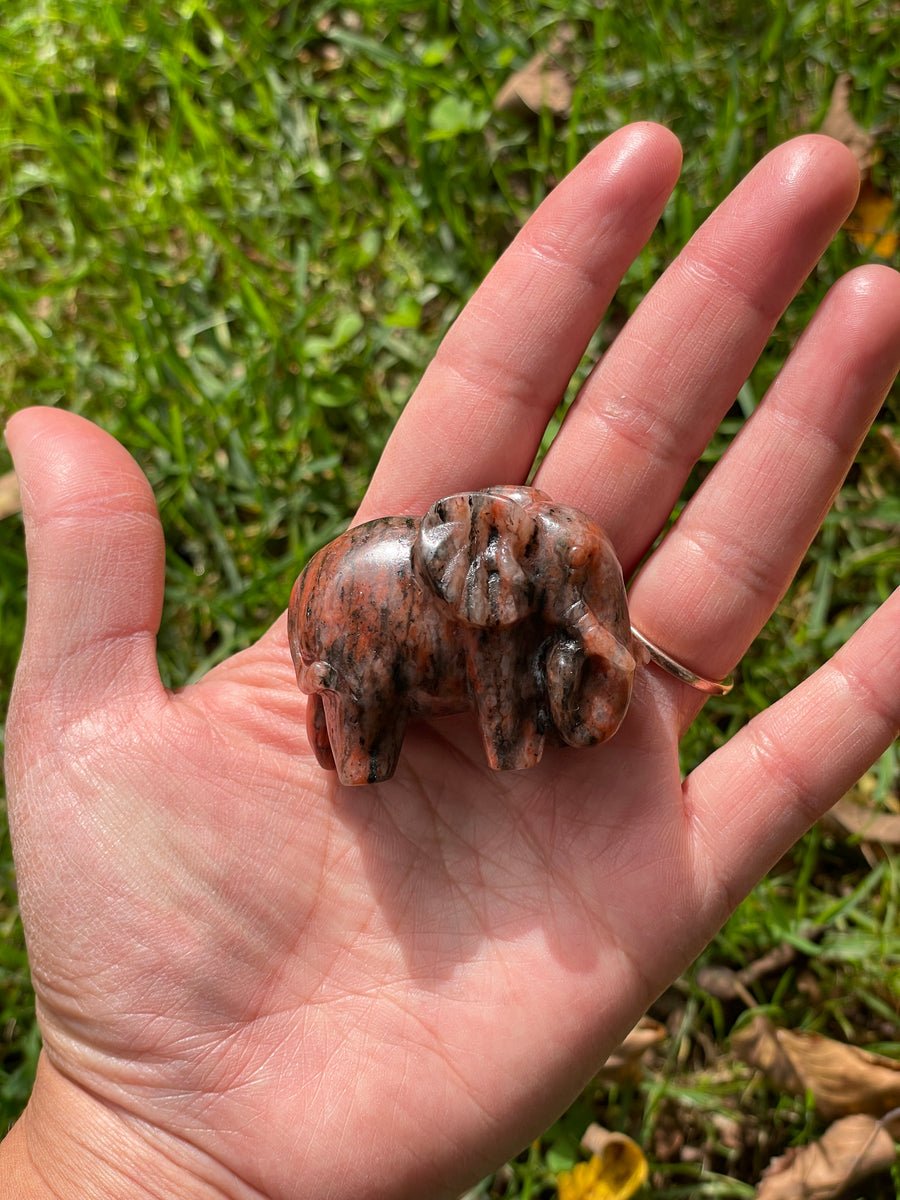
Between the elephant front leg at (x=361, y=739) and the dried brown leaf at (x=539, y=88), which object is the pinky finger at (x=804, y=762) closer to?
the elephant front leg at (x=361, y=739)

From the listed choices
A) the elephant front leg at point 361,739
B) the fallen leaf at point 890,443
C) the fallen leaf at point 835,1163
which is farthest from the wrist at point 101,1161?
the fallen leaf at point 890,443

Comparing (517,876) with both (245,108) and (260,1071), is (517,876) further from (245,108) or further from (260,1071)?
(245,108)

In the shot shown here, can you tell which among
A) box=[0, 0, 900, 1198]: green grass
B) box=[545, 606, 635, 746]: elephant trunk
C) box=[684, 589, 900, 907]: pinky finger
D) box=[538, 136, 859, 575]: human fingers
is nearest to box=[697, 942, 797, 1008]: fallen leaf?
box=[0, 0, 900, 1198]: green grass

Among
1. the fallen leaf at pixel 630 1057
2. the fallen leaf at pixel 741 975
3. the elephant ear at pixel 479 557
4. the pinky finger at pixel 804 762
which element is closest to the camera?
the elephant ear at pixel 479 557

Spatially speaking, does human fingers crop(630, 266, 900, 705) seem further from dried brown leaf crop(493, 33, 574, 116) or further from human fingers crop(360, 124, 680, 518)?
dried brown leaf crop(493, 33, 574, 116)

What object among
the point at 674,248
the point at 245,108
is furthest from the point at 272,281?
the point at 674,248

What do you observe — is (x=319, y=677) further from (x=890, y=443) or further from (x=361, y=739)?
(x=890, y=443)
